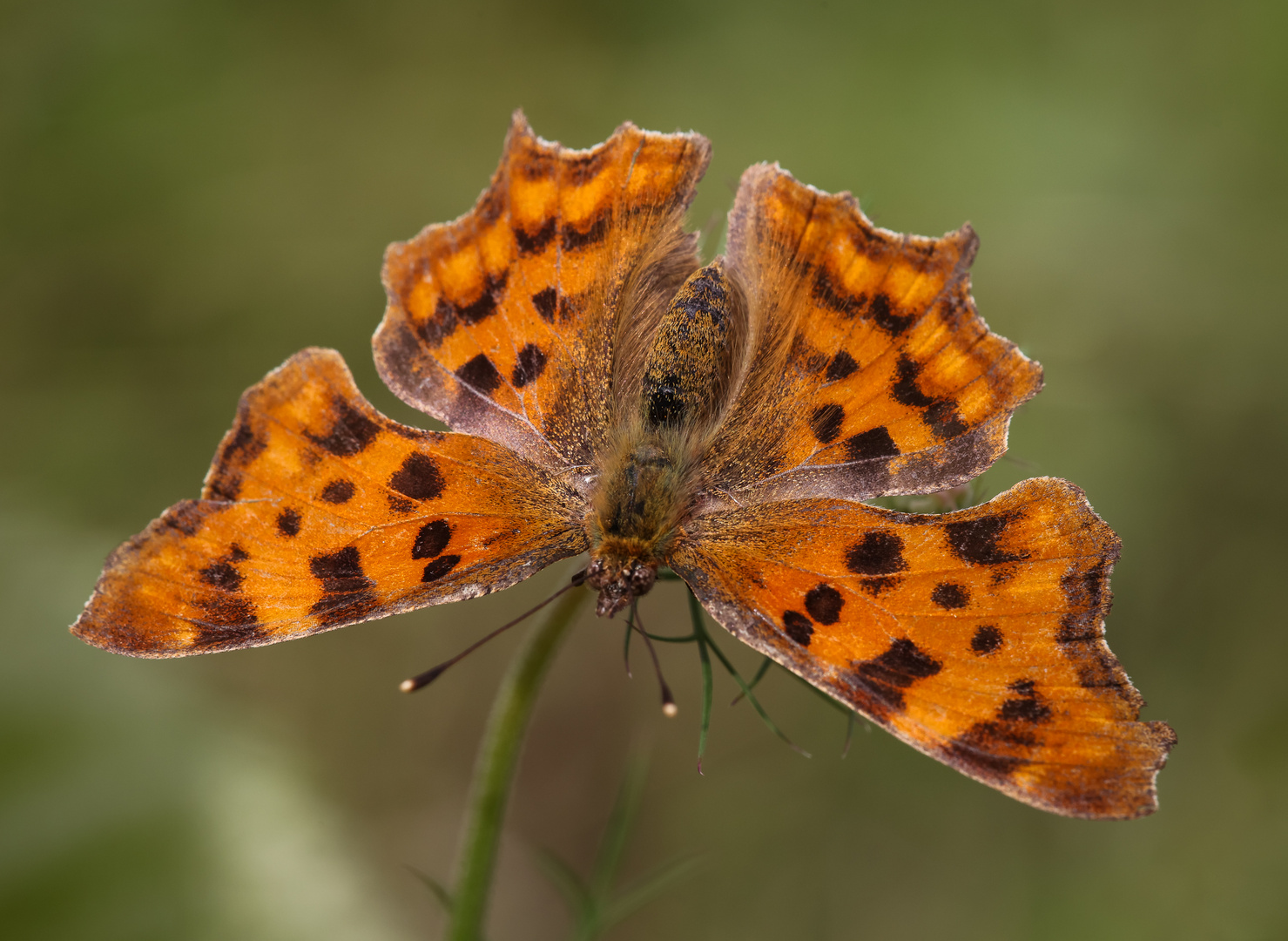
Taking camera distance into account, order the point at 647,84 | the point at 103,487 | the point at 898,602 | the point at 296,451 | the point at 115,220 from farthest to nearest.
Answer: the point at 647,84 → the point at 115,220 → the point at 103,487 → the point at 296,451 → the point at 898,602

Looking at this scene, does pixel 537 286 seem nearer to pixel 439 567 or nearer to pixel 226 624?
pixel 439 567

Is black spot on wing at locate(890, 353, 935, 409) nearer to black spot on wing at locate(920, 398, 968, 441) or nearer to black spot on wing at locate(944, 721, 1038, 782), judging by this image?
black spot on wing at locate(920, 398, 968, 441)

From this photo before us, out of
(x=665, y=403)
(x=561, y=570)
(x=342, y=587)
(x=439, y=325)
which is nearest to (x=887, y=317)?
Answer: (x=665, y=403)

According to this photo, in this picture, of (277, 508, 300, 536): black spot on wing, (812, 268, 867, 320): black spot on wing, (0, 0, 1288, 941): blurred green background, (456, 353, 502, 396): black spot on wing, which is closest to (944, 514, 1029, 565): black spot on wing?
(812, 268, 867, 320): black spot on wing

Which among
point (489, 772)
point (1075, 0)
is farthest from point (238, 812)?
point (1075, 0)

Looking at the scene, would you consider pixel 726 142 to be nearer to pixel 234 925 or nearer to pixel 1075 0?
pixel 1075 0

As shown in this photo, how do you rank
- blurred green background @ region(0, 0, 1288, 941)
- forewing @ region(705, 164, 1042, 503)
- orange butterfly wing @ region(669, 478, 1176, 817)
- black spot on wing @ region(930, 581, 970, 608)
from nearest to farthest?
orange butterfly wing @ region(669, 478, 1176, 817), black spot on wing @ region(930, 581, 970, 608), forewing @ region(705, 164, 1042, 503), blurred green background @ region(0, 0, 1288, 941)
